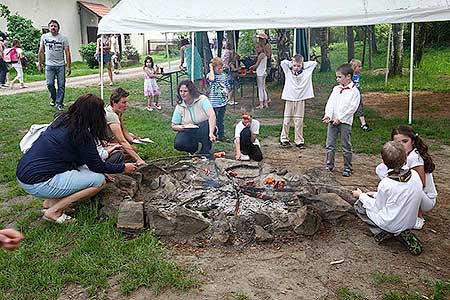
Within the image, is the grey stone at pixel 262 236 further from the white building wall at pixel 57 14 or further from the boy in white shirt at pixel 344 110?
the white building wall at pixel 57 14

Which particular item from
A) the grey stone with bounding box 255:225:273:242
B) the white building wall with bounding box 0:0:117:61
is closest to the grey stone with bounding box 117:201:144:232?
the grey stone with bounding box 255:225:273:242

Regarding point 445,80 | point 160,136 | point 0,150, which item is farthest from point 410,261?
point 445,80

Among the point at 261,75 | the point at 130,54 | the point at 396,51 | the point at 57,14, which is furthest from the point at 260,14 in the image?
the point at 57,14

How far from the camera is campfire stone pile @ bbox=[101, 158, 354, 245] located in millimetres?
3895

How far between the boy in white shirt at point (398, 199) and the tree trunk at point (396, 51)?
11186mm

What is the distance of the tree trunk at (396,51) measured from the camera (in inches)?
552

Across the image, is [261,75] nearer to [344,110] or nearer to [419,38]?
[344,110]

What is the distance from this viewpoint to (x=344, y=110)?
18.5 feet

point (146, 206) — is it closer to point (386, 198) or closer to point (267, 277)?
point (267, 277)

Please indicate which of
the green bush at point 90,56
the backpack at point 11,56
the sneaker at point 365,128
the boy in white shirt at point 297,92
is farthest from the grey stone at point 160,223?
the green bush at point 90,56

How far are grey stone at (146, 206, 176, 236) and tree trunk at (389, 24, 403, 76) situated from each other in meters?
11.9

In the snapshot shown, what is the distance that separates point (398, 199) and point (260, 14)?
13.7 ft

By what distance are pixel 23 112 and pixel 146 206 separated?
645 cm

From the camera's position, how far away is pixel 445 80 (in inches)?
563
